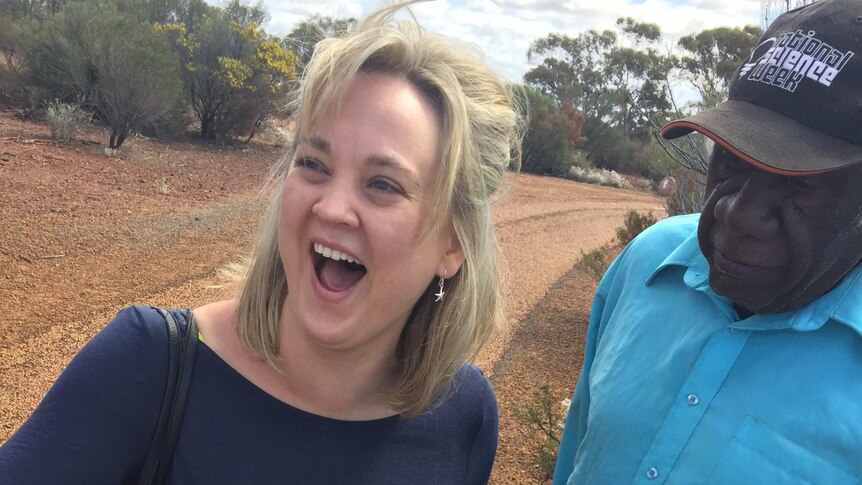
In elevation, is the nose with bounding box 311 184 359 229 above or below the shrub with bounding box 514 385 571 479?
above

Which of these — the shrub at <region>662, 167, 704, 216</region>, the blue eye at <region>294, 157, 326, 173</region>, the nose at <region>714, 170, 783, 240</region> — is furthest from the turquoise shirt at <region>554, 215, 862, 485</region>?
the shrub at <region>662, 167, 704, 216</region>

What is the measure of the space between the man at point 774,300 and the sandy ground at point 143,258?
1100mm

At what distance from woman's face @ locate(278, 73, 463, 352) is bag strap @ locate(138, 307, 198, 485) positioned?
0.26 metres

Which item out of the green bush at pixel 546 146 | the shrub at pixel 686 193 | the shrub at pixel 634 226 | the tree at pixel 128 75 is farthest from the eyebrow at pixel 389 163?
the green bush at pixel 546 146

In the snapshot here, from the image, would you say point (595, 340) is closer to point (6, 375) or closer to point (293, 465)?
point (293, 465)

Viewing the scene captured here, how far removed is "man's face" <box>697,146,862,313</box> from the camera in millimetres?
1386

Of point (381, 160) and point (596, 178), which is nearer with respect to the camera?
point (381, 160)

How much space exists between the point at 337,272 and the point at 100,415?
22.5 inches

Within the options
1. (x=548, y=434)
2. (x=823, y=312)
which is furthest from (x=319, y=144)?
(x=548, y=434)

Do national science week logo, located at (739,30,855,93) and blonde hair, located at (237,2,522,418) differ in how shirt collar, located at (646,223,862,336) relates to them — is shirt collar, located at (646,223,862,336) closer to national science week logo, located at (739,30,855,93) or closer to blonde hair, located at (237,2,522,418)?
national science week logo, located at (739,30,855,93)

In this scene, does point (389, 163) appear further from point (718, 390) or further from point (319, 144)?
point (718, 390)

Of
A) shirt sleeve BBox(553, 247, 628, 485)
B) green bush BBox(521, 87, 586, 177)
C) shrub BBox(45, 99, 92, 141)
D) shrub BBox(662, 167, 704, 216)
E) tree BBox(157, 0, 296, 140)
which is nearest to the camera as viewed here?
shirt sleeve BBox(553, 247, 628, 485)

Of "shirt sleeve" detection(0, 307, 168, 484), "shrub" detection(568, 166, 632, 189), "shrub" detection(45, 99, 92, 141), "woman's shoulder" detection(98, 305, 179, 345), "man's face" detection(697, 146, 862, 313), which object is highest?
"man's face" detection(697, 146, 862, 313)

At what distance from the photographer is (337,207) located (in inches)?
59.4
